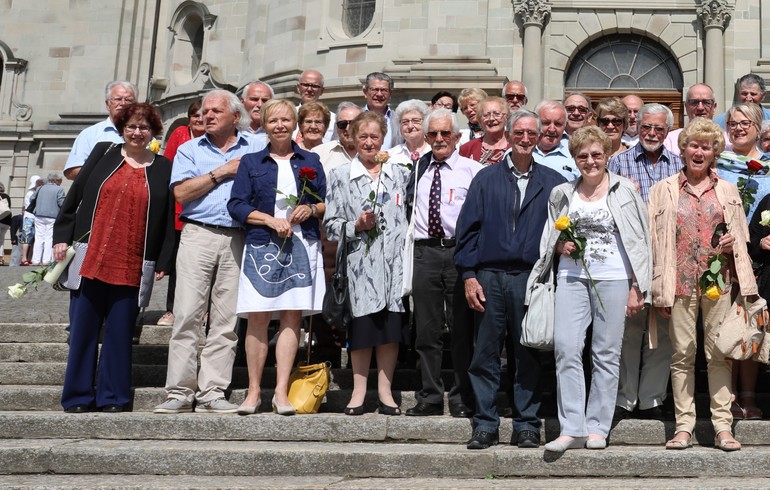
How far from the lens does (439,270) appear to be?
6.90m

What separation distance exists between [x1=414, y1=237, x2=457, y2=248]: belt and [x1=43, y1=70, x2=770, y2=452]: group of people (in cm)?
2

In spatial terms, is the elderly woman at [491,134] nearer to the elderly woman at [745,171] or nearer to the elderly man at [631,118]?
the elderly man at [631,118]

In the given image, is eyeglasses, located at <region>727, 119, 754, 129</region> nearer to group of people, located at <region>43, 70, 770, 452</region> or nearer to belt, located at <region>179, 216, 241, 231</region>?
group of people, located at <region>43, 70, 770, 452</region>

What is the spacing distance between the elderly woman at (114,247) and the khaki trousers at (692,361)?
12.2 feet

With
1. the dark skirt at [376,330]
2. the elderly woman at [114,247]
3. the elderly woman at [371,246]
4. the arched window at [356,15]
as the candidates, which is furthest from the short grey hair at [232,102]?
the arched window at [356,15]

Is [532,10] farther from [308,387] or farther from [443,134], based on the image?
[308,387]

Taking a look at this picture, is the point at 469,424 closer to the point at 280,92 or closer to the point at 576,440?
the point at 576,440

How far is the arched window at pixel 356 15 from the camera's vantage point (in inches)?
727

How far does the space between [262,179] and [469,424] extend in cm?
229

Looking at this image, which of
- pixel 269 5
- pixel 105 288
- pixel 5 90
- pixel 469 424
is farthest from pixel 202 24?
pixel 469 424

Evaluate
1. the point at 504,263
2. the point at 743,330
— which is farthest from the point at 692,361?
the point at 504,263

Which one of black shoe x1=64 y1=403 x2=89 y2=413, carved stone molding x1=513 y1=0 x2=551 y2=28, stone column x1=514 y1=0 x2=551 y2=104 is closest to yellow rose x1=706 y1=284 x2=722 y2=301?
black shoe x1=64 y1=403 x2=89 y2=413

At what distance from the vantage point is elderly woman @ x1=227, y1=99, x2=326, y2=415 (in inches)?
265

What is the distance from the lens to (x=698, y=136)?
21.2 feet
